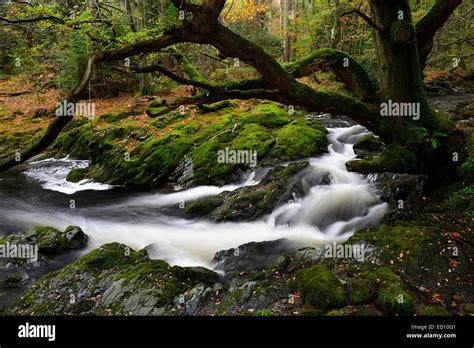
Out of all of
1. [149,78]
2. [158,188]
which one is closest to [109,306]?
[158,188]

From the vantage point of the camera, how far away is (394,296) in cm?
425

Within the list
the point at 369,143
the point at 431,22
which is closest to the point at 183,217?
the point at 369,143

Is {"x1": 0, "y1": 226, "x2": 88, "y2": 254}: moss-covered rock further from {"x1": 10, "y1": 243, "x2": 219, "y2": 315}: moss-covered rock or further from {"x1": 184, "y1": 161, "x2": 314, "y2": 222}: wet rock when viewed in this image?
{"x1": 184, "y1": 161, "x2": 314, "y2": 222}: wet rock

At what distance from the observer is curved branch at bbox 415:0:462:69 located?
7.55 meters

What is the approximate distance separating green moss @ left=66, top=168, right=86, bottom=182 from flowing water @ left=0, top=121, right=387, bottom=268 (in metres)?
0.34

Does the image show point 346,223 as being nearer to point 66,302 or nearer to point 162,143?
point 66,302

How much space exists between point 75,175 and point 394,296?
12.0 m
